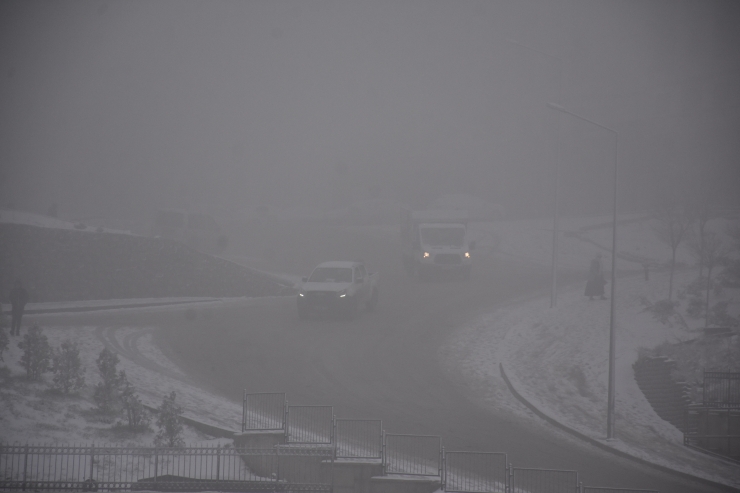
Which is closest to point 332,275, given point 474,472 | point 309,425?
point 309,425

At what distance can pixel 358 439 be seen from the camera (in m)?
12.5

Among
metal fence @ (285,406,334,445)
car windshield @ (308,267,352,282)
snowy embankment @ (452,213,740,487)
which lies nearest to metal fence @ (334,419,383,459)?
metal fence @ (285,406,334,445)

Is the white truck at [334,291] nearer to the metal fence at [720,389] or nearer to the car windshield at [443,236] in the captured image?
the car windshield at [443,236]

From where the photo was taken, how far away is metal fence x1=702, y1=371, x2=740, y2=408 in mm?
15245

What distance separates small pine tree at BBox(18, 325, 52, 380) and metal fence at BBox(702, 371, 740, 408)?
48.6 ft

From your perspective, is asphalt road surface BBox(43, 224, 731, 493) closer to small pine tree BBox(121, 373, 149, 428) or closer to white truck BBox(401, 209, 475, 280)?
white truck BBox(401, 209, 475, 280)

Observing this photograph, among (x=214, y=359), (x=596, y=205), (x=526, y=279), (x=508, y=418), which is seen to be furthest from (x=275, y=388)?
(x=596, y=205)

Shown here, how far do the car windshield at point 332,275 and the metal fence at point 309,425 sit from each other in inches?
429

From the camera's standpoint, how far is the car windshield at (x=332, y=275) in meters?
24.9

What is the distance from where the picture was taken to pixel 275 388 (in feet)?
52.2

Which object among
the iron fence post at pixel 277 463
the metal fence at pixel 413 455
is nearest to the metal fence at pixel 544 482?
the metal fence at pixel 413 455

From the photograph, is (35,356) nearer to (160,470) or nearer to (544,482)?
(160,470)

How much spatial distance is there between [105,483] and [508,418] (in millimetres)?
8533

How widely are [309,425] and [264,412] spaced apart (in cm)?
114
